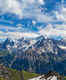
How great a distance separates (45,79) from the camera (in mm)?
32812

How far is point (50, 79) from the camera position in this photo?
32625 mm

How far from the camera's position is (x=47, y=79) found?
32625 millimetres

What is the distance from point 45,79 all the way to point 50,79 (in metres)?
1.07

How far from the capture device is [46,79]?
32.6m

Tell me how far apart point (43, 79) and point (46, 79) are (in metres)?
0.66

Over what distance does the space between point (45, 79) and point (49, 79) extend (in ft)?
2.97

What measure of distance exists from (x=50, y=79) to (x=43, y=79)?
1.49 metres

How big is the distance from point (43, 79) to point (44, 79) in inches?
8.6

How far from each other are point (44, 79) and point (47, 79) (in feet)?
2.18

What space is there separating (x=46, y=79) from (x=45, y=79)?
0.30m

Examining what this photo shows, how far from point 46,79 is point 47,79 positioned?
0.22 metres

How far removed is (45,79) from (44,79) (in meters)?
0.21

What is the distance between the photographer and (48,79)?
32719mm

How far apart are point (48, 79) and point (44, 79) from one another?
2.81 ft
